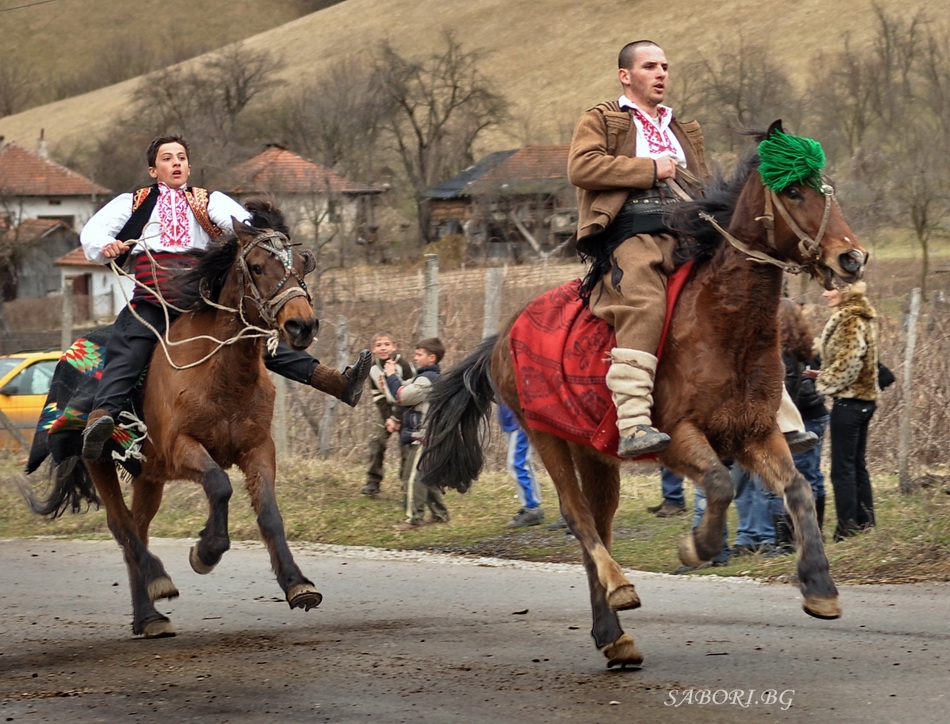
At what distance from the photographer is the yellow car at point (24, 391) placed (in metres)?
18.2

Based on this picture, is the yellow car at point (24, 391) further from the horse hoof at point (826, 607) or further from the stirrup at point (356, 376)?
the horse hoof at point (826, 607)

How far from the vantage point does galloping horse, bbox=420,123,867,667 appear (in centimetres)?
590

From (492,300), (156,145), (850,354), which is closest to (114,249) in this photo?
(156,145)

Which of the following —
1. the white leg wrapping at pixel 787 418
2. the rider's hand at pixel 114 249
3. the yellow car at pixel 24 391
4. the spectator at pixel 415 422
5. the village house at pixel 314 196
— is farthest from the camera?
the village house at pixel 314 196

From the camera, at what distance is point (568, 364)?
6969 mm

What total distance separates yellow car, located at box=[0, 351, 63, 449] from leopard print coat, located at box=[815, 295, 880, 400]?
1160 centimetres

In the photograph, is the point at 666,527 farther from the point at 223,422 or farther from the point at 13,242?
the point at 13,242

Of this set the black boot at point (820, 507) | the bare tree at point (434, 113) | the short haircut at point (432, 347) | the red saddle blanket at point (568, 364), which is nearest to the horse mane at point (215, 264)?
the red saddle blanket at point (568, 364)

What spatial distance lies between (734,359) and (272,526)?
8.53 ft

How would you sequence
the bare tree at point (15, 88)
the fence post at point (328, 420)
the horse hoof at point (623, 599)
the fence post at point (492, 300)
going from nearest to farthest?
the horse hoof at point (623, 599)
the fence post at point (492, 300)
the fence post at point (328, 420)
the bare tree at point (15, 88)

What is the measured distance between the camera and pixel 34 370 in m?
19.3

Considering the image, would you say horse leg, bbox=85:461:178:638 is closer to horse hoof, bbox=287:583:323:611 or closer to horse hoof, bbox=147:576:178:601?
horse hoof, bbox=147:576:178:601

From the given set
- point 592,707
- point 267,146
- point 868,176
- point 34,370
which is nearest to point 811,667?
point 592,707

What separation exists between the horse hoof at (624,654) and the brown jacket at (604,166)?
2.05 meters
